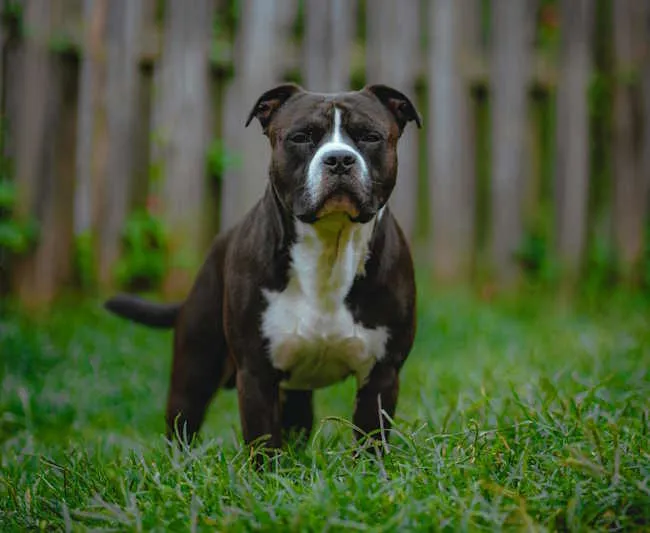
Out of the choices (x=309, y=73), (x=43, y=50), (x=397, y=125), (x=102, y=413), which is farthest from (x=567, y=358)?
(x=43, y=50)

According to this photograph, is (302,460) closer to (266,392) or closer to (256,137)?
(266,392)

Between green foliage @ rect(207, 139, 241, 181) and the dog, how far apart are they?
256cm

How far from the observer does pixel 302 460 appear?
322 cm

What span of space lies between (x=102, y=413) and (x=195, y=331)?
97 cm

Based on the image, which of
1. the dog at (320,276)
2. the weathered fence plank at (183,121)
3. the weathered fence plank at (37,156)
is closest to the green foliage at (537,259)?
the weathered fence plank at (183,121)

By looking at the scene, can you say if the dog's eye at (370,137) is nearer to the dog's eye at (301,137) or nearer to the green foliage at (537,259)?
the dog's eye at (301,137)

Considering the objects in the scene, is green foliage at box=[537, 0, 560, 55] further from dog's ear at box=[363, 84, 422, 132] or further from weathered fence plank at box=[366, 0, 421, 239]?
dog's ear at box=[363, 84, 422, 132]

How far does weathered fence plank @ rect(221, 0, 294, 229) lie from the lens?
5.91 metres

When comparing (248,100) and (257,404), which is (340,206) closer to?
(257,404)

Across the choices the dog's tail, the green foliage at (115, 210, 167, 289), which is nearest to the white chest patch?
the dog's tail

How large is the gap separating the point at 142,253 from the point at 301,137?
2.79 m

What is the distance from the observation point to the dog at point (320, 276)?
3.12 metres

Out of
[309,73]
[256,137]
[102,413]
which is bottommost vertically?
[102,413]

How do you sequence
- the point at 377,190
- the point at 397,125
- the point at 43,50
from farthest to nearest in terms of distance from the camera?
1. the point at 43,50
2. the point at 397,125
3. the point at 377,190
